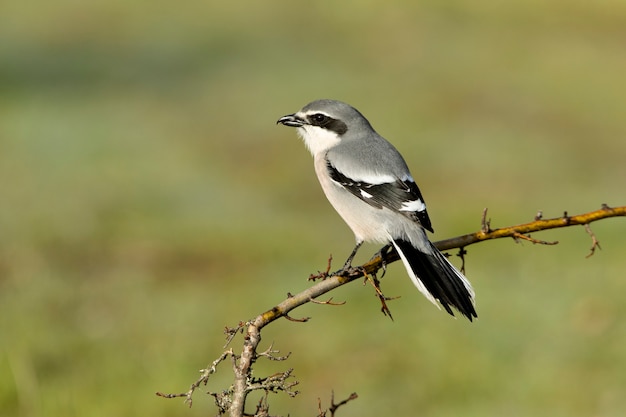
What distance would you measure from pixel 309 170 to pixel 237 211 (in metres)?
2.33

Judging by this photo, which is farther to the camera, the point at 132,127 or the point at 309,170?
the point at 132,127

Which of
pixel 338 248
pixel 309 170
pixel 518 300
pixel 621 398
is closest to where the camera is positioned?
pixel 621 398

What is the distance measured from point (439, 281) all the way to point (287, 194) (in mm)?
9474

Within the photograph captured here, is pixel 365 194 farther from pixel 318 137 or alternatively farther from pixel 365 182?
pixel 318 137

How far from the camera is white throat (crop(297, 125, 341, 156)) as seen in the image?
5.37m

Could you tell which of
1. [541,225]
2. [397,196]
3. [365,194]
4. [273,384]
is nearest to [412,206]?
[397,196]

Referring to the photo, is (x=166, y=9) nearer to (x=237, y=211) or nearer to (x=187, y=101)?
(x=187, y=101)

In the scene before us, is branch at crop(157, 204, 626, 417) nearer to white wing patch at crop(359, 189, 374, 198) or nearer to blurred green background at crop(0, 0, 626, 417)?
white wing patch at crop(359, 189, 374, 198)

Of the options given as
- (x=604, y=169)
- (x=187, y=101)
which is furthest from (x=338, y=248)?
(x=187, y=101)

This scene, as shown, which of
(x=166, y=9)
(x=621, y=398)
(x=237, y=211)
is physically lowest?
(x=621, y=398)

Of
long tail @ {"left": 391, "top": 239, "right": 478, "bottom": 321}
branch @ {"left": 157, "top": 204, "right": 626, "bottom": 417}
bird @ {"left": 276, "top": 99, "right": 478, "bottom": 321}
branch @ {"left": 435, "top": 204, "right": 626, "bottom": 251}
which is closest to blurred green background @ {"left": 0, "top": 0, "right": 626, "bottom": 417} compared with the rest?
bird @ {"left": 276, "top": 99, "right": 478, "bottom": 321}

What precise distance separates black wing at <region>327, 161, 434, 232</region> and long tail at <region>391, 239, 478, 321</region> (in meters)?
0.46

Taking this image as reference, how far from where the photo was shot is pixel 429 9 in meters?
25.2

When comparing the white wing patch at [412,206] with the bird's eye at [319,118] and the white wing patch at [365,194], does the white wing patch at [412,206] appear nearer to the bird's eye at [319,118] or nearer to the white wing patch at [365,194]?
the white wing patch at [365,194]
